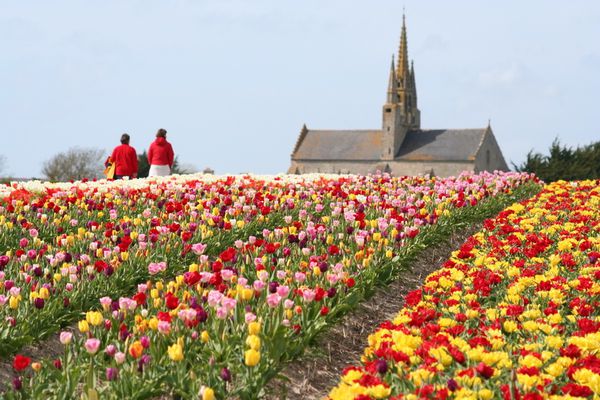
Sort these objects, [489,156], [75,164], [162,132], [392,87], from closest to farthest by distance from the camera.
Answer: [162,132]
[75,164]
[489,156]
[392,87]

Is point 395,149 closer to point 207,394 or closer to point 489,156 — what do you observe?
point 489,156

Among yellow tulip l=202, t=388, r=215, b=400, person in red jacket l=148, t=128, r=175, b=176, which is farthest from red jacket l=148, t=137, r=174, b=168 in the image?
yellow tulip l=202, t=388, r=215, b=400

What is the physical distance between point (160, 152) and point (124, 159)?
1000 mm

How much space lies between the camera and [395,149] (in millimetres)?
89625

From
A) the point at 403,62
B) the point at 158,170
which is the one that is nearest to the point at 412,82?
the point at 403,62

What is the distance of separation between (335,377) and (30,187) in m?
11.7

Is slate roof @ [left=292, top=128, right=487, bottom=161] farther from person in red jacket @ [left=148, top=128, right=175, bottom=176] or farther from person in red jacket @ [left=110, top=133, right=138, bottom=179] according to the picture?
person in red jacket @ [left=110, top=133, right=138, bottom=179]

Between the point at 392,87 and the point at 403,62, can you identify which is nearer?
the point at 392,87

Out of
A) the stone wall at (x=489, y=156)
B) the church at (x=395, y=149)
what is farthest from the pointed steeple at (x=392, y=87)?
the stone wall at (x=489, y=156)

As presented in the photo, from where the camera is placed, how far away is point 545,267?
9.41 metres

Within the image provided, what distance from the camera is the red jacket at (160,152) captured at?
815 inches

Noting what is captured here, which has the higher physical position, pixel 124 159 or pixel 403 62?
pixel 403 62

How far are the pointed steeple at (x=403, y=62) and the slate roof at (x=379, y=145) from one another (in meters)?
7.66

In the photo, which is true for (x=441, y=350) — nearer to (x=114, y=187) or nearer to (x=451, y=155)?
(x=114, y=187)
